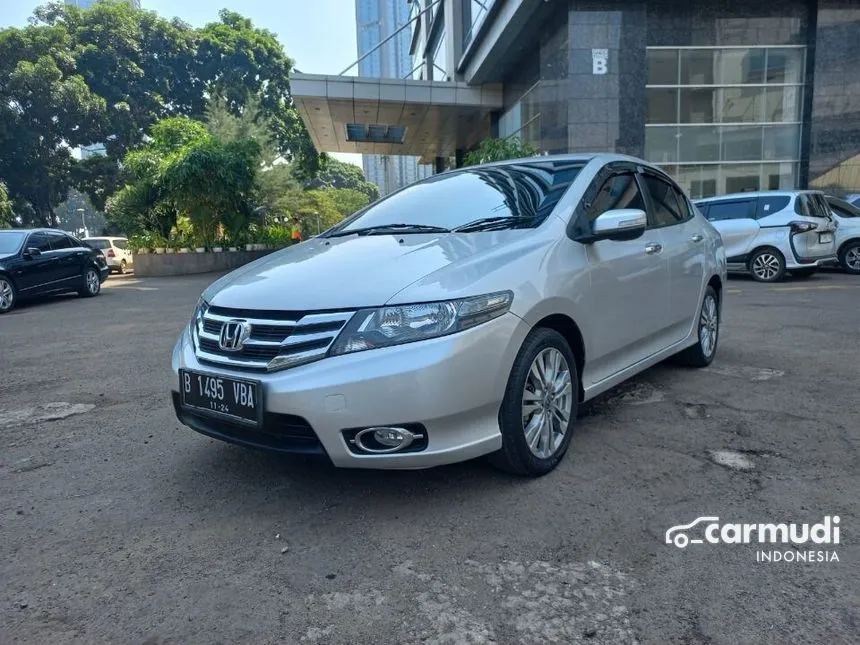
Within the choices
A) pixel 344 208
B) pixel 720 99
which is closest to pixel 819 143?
pixel 720 99

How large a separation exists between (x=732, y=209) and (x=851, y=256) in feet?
8.40

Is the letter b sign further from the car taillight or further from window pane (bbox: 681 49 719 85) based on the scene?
the car taillight

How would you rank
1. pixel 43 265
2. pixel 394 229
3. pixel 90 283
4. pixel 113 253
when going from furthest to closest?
pixel 113 253 → pixel 90 283 → pixel 43 265 → pixel 394 229

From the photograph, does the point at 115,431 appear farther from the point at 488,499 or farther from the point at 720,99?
the point at 720,99

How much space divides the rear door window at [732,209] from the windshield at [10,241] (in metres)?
12.6

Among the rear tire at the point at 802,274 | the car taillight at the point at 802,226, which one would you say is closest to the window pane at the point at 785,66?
Answer: the rear tire at the point at 802,274

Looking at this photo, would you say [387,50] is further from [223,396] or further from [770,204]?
[223,396]

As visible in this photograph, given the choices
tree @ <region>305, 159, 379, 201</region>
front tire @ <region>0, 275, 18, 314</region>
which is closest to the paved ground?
→ front tire @ <region>0, 275, 18, 314</region>

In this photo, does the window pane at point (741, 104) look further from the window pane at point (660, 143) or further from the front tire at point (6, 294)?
the front tire at point (6, 294)

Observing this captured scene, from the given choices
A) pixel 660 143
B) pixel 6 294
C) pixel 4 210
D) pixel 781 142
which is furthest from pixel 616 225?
pixel 4 210

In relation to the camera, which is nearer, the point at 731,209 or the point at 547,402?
the point at 547,402

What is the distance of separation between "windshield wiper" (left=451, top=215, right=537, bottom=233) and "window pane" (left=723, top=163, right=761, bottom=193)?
1611cm

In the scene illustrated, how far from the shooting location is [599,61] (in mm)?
16219

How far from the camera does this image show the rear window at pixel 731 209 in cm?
1186
